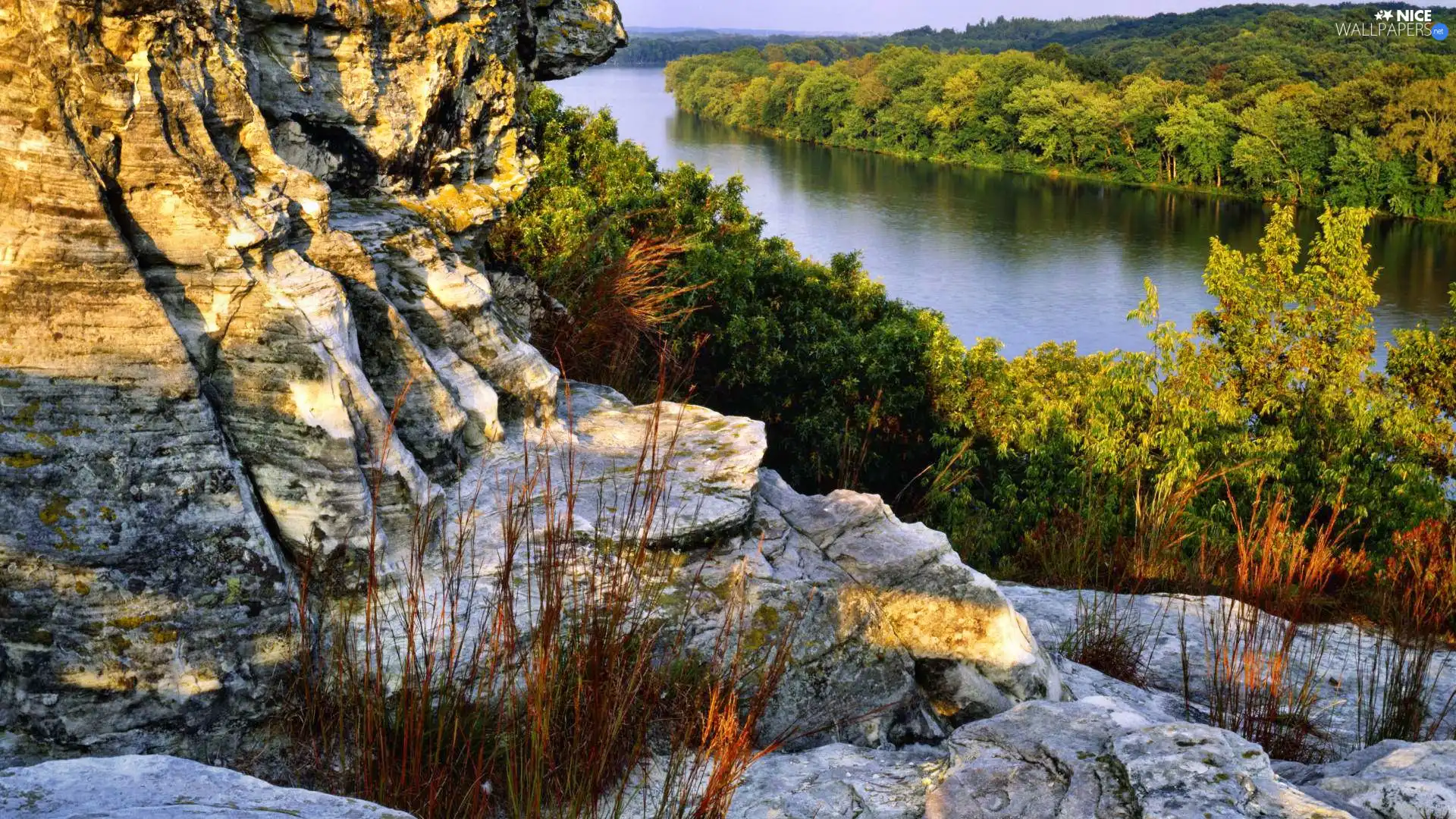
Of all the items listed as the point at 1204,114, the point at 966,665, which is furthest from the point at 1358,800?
the point at 1204,114

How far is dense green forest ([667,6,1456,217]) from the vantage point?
5359 centimetres

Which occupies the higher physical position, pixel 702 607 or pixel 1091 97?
pixel 1091 97

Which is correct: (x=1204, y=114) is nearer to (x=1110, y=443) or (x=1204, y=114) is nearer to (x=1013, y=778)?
(x=1110, y=443)

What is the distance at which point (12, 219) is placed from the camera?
3.71m

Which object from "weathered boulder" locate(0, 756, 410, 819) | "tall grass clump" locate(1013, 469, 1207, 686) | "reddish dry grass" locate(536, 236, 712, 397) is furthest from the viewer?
"reddish dry grass" locate(536, 236, 712, 397)

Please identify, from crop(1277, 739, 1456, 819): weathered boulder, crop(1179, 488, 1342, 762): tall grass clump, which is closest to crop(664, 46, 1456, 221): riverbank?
crop(1179, 488, 1342, 762): tall grass clump

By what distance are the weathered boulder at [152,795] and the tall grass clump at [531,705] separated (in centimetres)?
29

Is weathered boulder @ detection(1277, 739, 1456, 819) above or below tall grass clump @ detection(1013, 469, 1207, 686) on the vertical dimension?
above

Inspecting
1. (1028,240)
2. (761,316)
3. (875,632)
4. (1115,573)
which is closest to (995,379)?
(761,316)

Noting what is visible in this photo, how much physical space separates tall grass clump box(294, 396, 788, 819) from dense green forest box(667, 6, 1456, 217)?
187ft

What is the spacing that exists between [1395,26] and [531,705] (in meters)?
109

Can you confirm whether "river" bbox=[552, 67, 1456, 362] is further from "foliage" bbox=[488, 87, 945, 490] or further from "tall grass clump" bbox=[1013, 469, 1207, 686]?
"tall grass clump" bbox=[1013, 469, 1207, 686]

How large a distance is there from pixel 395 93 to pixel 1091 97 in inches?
2871

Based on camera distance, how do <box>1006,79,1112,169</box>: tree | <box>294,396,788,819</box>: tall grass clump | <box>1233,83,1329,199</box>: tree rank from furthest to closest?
<box>1006,79,1112,169</box>: tree, <box>1233,83,1329,199</box>: tree, <box>294,396,788,819</box>: tall grass clump
